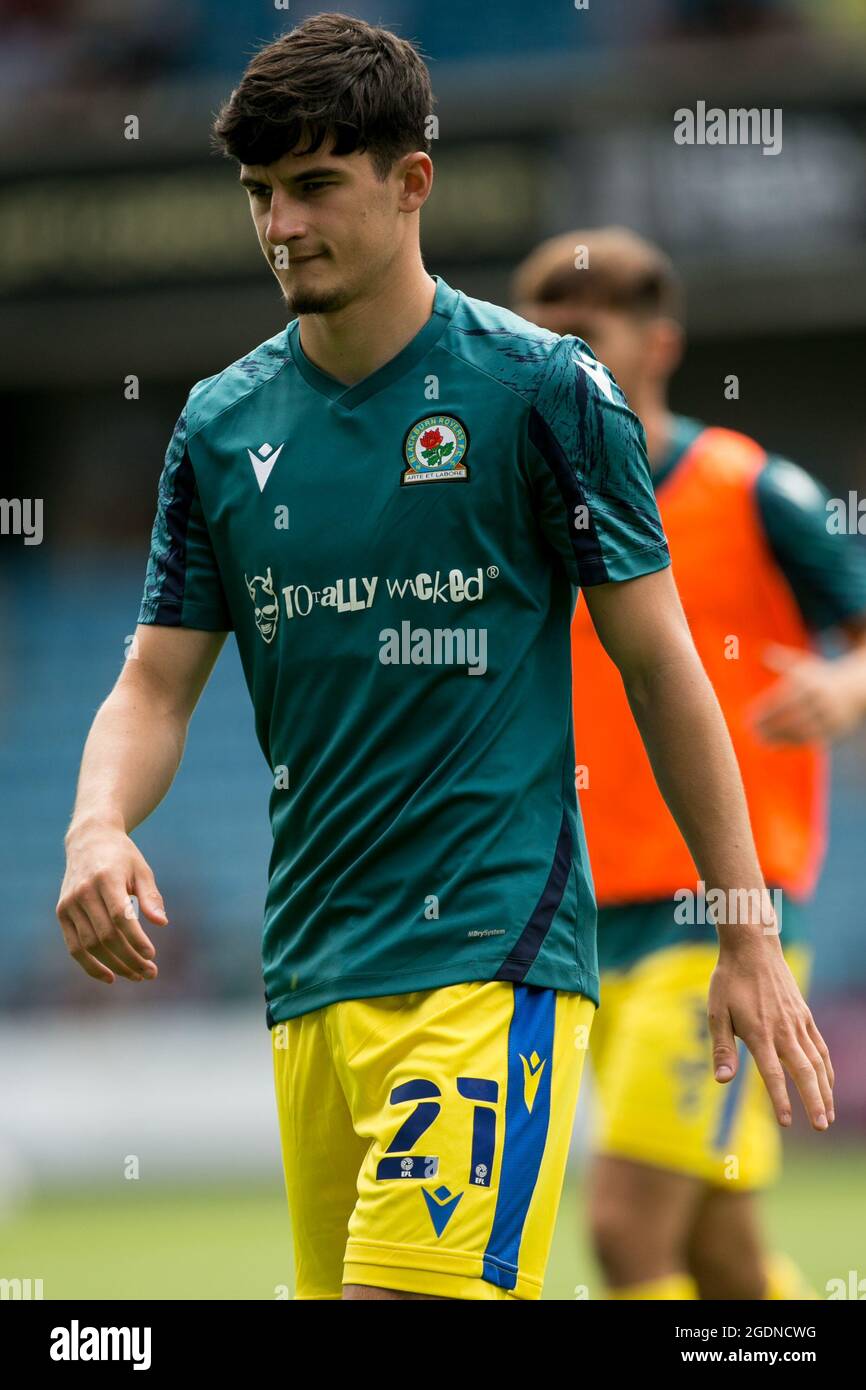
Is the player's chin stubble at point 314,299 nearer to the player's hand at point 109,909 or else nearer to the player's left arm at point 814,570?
the player's hand at point 109,909

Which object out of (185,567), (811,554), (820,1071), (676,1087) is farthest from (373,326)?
(676,1087)

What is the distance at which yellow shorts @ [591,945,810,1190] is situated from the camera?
17.0 feet

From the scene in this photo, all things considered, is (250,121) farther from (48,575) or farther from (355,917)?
(48,575)

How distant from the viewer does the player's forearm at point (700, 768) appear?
334 centimetres

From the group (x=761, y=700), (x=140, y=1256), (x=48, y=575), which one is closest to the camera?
(x=761, y=700)

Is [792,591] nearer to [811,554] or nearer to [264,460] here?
[811,554]

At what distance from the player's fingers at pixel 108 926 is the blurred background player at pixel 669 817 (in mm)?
2084

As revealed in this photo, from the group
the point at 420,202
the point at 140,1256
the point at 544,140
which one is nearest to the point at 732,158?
the point at 544,140

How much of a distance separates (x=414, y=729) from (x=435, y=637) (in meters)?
0.15

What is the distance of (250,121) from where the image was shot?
10.9 ft

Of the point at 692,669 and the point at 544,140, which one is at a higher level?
the point at 544,140

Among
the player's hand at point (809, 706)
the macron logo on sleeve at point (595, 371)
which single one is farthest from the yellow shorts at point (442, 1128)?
the player's hand at point (809, 706)

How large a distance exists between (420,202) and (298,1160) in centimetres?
157

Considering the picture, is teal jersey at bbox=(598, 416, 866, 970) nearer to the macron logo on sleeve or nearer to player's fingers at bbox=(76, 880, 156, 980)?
the macron logo on sleeve
